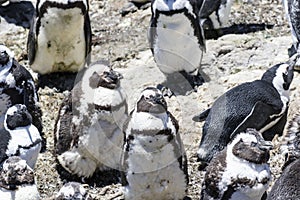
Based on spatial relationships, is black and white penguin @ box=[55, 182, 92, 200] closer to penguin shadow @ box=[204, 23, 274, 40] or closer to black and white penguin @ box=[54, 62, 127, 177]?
black and white penguin @ box=[54, 62, 127, 177]

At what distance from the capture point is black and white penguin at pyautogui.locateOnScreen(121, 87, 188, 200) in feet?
20.1

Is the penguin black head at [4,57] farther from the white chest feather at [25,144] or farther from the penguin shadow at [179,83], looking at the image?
the penguin shadow at [179,83]

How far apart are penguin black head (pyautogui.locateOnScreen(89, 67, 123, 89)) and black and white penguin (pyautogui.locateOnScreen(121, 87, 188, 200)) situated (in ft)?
1.36

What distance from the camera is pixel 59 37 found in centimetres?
816

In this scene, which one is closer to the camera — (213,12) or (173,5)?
(173,5)

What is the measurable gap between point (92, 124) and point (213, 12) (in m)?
2.85

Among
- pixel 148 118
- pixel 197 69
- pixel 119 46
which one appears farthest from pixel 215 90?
pixel 148 118

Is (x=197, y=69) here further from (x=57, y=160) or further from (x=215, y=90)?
(x=57, y=160)

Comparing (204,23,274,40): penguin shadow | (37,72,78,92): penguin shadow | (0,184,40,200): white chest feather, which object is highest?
(0,184,40,200): white chest feather

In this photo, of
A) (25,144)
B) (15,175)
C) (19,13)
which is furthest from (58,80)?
(15,175)

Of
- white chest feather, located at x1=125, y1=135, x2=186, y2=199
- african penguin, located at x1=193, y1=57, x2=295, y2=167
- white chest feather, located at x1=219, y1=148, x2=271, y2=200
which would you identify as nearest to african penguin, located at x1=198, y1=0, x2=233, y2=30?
african penguin, located at x1=193, y1=57, x2=295, y2=167

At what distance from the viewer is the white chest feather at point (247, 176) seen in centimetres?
585

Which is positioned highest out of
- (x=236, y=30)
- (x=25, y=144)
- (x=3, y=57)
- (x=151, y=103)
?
(x=151, y=103)

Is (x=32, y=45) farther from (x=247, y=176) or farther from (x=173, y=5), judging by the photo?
(x=247, y=176)
